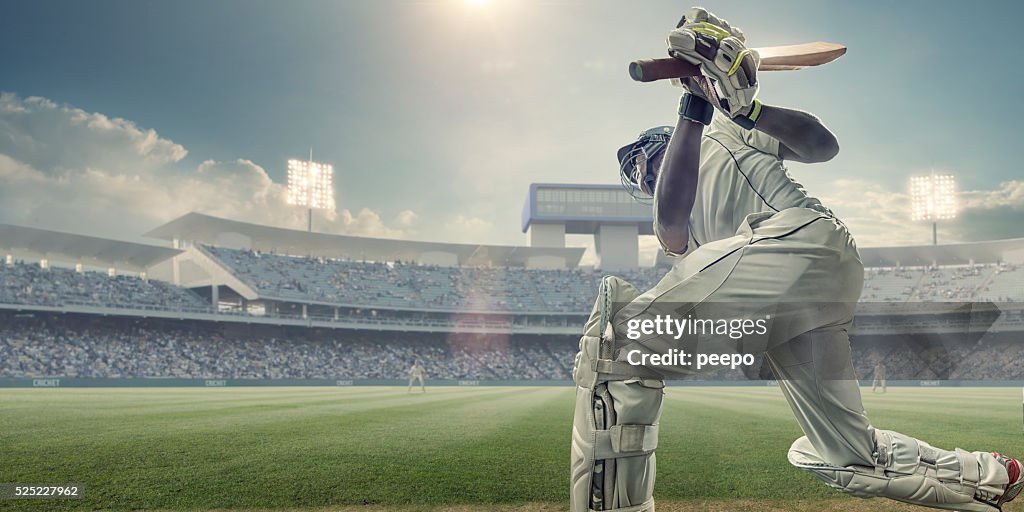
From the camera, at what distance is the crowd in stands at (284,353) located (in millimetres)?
26859

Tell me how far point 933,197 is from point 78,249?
51906 millimetres

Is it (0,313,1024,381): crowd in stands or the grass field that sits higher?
the grass field

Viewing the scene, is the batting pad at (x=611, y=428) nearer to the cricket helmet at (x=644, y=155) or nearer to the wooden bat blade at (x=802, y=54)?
the cricket helmet at (x=644, y=155)

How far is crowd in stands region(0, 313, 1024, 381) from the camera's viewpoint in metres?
26.9

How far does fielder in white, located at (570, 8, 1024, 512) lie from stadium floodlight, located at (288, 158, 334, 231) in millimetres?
37069

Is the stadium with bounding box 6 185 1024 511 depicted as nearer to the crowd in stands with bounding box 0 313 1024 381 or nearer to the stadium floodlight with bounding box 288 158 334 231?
the crowd in stands with bounding box 0 313 1024 381

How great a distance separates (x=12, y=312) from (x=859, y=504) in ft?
117

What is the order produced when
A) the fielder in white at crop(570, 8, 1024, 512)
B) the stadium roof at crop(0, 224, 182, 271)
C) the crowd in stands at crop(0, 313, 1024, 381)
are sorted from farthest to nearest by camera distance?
the stadium roof at crop(0, 224, 182, 271) → the crowd in stands at crop(0, 313, 1024, 381) → the fielder in white at crop(570, 8, 1024, 512)

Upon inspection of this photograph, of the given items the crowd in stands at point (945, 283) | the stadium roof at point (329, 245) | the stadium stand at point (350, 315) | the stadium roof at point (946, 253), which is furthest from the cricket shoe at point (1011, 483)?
the stadium roof at point (946, 253)

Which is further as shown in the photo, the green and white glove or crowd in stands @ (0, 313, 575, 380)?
crowd in stands @ (0, 313, 575, 380)

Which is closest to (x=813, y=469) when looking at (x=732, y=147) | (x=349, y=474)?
(x=732, y=147)

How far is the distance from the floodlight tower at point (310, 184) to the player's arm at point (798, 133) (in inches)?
1463

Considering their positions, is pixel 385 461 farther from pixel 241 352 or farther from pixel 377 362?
pixel 377 362
